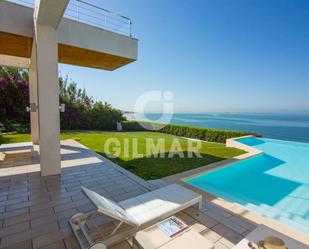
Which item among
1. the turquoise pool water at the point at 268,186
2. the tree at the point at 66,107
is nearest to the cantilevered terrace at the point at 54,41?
the turquoise pool water at the point at 268,186

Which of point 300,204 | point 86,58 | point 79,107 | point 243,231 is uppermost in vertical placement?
point 86,58

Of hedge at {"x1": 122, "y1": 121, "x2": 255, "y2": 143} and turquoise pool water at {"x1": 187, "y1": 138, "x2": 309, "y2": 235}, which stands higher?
hedge at {"x1": 122, "y1": 121, "x2": 255, "y2": 143}

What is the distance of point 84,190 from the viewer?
7.64 feet

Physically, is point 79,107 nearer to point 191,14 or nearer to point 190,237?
point 191,14

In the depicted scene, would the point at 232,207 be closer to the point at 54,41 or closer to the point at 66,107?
the point at 54,41

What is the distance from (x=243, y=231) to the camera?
2727 mm

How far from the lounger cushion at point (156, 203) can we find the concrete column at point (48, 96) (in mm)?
3008

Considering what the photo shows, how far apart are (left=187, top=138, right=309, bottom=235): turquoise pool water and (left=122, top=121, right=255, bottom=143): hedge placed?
15.0ft

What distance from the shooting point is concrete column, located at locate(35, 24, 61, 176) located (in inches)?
174

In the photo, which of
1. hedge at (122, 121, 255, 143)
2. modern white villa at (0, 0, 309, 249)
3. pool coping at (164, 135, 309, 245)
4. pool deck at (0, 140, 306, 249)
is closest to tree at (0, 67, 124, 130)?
hedge at (122, 121, 255, 143)

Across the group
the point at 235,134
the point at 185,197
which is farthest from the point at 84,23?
the point at 235,134

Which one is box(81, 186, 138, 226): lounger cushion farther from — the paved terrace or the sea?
the sea

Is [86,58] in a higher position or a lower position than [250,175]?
higher

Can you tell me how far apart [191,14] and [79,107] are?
465 inches
